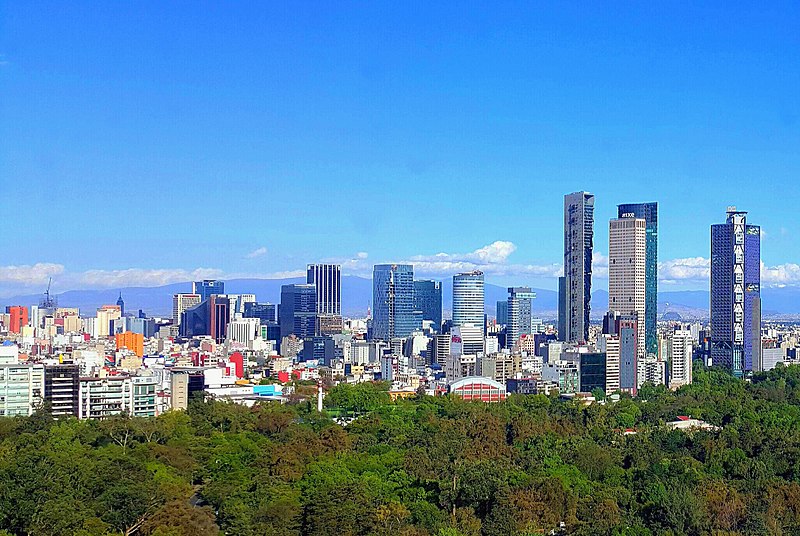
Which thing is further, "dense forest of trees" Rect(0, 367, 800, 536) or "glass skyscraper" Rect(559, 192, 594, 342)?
"glass skyscraper" Rect(559, 192, 594, 342)

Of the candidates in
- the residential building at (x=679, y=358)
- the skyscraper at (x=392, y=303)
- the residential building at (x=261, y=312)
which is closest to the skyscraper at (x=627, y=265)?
the residential building at (x=679, y=358)

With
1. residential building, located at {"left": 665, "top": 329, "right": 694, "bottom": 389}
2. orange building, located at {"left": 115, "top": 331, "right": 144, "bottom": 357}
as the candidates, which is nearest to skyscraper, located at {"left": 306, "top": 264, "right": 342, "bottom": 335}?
orange building, located at {"left": 115, "top": 331, "right": 144, "bottom": 357}

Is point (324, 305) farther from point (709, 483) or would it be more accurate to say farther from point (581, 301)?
point (709, 483)

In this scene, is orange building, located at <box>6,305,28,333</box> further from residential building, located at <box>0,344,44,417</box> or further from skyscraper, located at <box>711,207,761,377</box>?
skyscraper, located at <box>711,207,761,377</box>

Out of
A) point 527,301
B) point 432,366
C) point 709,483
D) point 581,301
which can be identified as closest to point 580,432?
point 709,483

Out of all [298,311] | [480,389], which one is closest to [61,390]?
[480,389]

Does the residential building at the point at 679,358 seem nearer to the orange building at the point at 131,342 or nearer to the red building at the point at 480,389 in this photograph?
the red building at the point at 480,389

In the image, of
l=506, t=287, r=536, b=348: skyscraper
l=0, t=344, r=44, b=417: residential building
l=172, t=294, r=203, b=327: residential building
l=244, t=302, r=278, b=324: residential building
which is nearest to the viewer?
l=0, t=344, r=44, b=417: residential building
